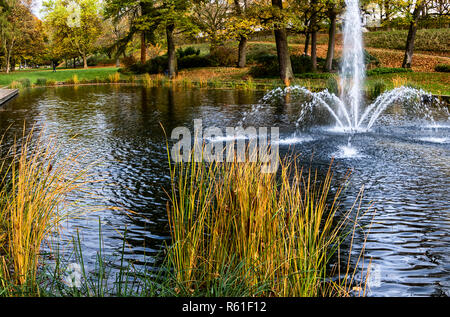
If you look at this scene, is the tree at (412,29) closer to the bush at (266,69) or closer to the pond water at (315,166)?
the bush at (266,69)

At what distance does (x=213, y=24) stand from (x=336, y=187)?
30.0m

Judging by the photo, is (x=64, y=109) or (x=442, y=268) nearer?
(x=442, y=268)

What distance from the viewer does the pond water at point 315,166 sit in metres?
4.48

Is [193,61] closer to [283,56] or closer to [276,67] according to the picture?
[276,67]

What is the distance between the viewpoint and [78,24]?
50000mm

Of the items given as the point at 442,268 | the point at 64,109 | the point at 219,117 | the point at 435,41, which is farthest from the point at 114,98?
the point at 435,41

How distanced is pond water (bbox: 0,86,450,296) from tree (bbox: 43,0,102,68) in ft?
120

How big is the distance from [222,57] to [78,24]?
2338 centimetres

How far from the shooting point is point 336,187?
6.78m

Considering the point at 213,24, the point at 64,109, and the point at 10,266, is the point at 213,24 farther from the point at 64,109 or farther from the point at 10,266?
the point at 10,266

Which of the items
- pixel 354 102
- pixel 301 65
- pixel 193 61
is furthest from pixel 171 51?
pixel 354 102

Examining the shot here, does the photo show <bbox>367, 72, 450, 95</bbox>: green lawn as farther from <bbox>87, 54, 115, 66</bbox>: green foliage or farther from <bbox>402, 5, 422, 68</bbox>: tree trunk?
<bbox>87, 54, 115, 66</bbox>: green foliage

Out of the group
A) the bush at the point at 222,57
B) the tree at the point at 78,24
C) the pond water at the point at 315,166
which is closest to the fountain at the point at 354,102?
the pond water at the point at 315,166

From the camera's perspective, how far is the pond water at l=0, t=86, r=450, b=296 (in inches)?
176
